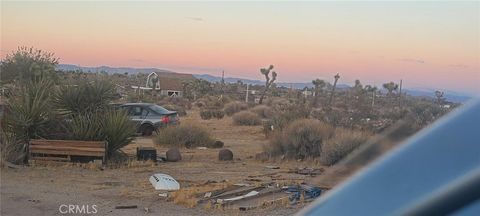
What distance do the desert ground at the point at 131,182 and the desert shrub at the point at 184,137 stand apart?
2.94 metres

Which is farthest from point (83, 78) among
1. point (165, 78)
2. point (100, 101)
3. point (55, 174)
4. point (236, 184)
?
point (165, 78)

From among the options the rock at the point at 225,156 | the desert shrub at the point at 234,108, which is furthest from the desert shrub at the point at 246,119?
the rock at the point at 225,156

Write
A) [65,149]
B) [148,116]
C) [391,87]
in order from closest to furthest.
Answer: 1. [65,149]
2. [148,116]
3. [391,87]

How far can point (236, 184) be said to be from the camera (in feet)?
43.6

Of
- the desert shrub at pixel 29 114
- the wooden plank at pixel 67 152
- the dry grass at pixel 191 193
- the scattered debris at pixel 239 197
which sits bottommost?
the wooden plank at pixel 67 152

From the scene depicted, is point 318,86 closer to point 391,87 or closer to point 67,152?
point 391,87

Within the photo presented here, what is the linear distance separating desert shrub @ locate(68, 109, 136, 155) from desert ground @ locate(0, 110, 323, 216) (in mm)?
776

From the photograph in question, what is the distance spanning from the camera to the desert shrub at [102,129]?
17.5 metres

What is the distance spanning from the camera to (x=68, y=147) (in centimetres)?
1677

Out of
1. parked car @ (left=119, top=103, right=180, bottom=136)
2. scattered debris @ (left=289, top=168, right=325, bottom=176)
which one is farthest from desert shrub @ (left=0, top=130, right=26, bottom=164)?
parked car @ (left=119, top=103, right=180, bottom=136)

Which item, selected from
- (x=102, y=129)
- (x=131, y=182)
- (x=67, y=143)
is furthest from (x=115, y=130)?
(x=131, y=182)

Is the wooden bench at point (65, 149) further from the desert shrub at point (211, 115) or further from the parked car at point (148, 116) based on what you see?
the desert shrub at point (211, 115)

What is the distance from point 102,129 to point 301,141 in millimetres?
5627

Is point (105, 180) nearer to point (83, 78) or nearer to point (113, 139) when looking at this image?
point (113, 139)
